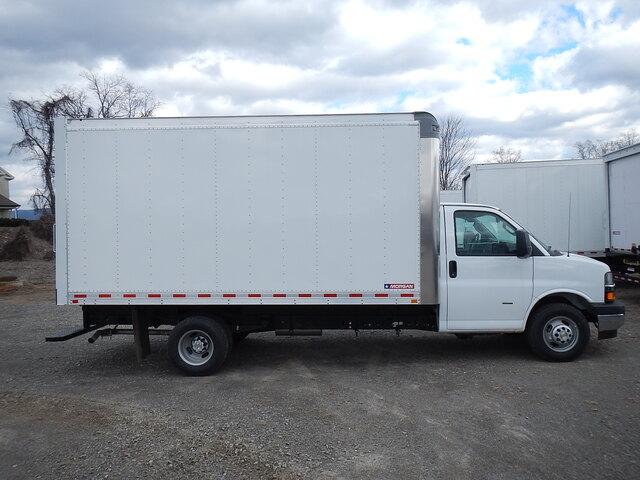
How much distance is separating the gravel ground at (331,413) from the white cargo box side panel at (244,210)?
112 centimetres

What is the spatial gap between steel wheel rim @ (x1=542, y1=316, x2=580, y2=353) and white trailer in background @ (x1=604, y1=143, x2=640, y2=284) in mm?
4985

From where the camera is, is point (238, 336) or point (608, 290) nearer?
point (608, 290)

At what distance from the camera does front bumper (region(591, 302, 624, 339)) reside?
6.46m

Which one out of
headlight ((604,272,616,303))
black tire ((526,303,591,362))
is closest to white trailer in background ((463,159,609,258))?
headlight ((604,272,616,303))

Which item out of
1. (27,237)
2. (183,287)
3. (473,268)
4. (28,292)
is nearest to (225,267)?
(183,287)

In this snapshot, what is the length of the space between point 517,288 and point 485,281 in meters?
0.41

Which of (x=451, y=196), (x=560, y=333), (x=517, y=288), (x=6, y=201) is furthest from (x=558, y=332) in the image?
(x=6, y=201)

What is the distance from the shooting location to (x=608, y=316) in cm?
646

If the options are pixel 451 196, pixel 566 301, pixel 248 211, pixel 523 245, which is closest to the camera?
pixel 248 211

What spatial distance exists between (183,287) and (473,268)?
11.8 ft

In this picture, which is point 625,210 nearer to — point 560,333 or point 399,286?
point 560,333

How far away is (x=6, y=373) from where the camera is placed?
22.3 feet

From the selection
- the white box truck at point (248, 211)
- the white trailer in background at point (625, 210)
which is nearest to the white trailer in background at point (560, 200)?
the white trailer in background at point (625, 210)

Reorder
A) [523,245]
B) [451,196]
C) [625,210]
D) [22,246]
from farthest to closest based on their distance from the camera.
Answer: [22,246] → [451,196] → [625,210] → [523,245]
